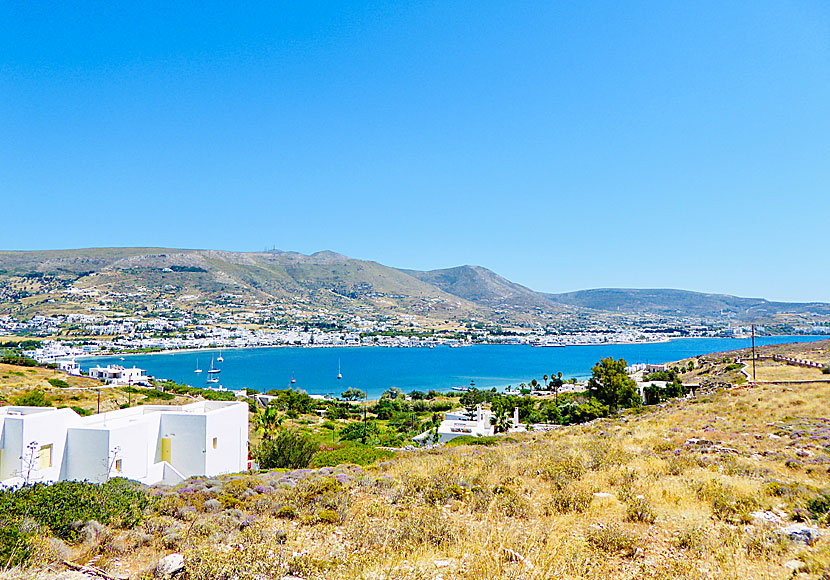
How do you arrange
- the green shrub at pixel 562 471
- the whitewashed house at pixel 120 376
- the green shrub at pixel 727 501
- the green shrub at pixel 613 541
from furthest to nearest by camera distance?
the whitewashed house at pixel 120 376 < the green shrub at pixel 562 471 < the green shrub at pixel 727 501 < the green shrub at pixel 613 541

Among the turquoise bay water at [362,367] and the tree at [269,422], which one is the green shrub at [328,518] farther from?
the turquoise bay water at [362,367]

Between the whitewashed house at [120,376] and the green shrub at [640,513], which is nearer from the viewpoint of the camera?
the green shrub at [640,513]

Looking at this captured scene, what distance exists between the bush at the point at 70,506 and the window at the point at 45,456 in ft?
27.2

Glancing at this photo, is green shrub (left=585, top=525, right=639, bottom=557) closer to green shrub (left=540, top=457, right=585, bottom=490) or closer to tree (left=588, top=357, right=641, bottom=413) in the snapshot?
green shrub (left=540, top=457, right=585, bottom=490)

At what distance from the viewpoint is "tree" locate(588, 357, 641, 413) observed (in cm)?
3108

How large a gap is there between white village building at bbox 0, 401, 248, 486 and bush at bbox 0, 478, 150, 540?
731cm

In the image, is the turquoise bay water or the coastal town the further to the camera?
the coastal town

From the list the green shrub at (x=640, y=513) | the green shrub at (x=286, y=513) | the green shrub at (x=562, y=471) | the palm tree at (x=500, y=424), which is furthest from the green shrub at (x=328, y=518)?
the palm tree at (x=500, y=424)

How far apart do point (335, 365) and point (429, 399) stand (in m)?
49.6

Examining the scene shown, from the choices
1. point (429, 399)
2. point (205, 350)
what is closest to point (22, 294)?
point (205, 350)

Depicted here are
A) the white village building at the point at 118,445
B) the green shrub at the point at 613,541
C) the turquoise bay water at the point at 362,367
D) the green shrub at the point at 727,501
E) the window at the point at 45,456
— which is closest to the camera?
the green shrub at the point at 613,541

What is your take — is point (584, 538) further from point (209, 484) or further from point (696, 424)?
point (696, 424)

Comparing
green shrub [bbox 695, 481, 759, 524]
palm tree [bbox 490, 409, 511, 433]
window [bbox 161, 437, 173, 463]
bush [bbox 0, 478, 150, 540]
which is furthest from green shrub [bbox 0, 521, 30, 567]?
palm tree [bbox 490, 409, 511, 433]

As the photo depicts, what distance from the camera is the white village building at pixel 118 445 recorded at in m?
13.1
